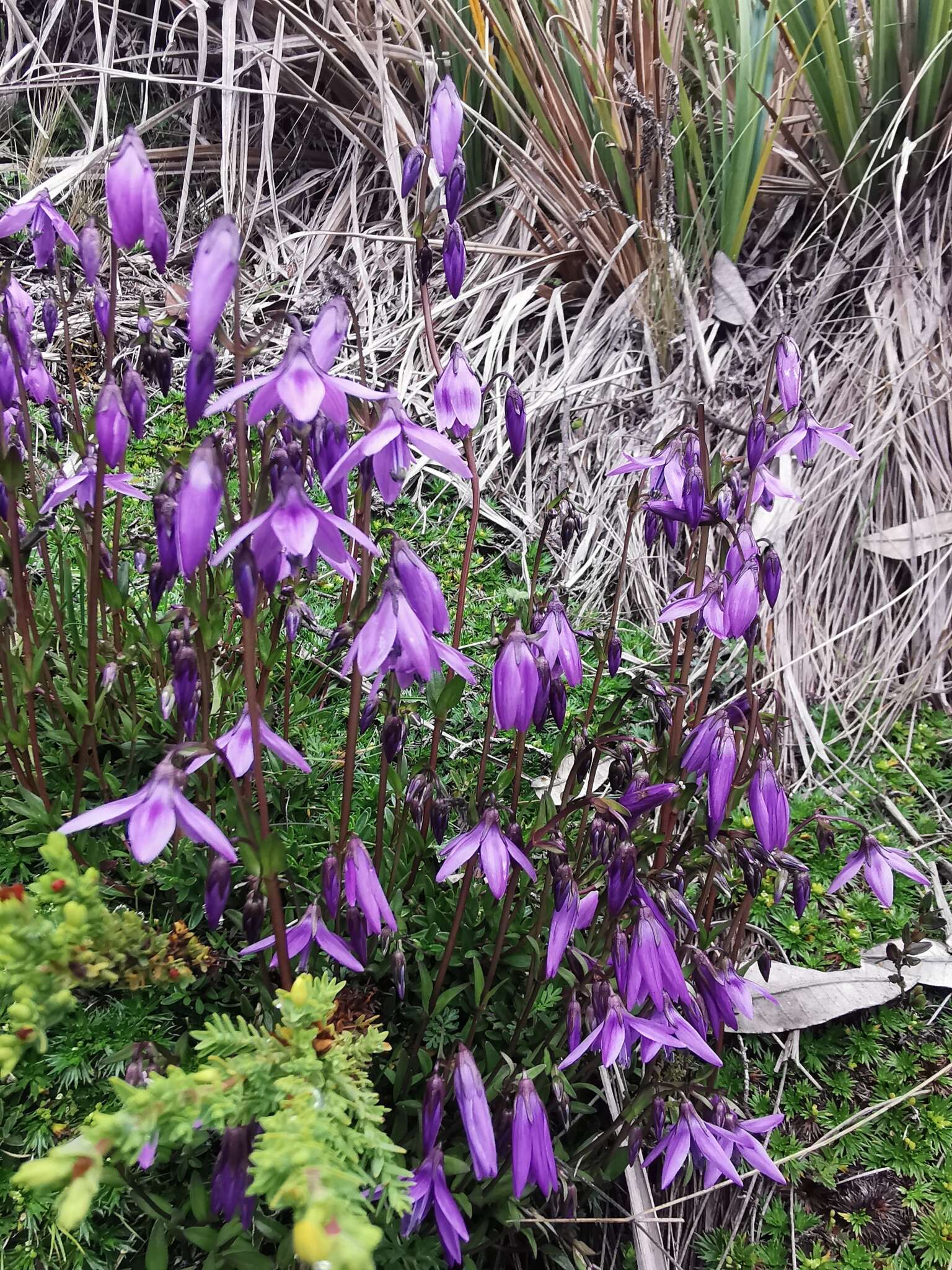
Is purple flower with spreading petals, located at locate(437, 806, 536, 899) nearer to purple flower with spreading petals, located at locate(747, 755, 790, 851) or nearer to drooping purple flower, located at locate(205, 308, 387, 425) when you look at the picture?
purple flower with spreading petals, located at locate(747, 755, 790, 851)

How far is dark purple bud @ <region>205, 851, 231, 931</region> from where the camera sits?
1.33m

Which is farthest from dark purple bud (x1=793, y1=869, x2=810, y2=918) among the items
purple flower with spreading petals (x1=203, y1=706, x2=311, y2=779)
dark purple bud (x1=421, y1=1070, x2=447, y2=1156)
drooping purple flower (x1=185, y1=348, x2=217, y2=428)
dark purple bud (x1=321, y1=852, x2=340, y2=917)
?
drooping purple flower (x1=185, y1=348, x2=217, y2=428)

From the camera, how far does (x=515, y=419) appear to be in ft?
6.15

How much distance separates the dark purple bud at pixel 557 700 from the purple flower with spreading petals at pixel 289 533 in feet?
1.98

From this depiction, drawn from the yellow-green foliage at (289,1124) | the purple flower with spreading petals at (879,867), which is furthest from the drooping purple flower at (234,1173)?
the purple flower with spreading petals at (879,867)

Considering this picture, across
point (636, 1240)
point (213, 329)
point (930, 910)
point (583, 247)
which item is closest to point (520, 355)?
point (583, 247)

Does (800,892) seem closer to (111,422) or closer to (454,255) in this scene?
(454,255)

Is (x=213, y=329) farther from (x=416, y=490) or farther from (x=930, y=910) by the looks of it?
(x=416, y=490)

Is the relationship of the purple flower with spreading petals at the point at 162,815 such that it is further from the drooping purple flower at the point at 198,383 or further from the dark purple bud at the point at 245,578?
the drooping purple flower at the point at 198,383

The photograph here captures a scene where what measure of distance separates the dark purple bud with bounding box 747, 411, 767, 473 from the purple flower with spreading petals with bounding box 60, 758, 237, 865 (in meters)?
1.16

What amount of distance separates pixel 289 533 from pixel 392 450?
12.0 inches

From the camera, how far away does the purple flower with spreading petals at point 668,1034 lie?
1471mm

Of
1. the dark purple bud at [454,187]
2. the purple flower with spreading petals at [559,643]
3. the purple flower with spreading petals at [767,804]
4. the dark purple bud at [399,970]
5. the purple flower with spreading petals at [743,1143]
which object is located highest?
the dark purple bud at [454,187]

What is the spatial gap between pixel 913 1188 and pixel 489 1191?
3.26ft
